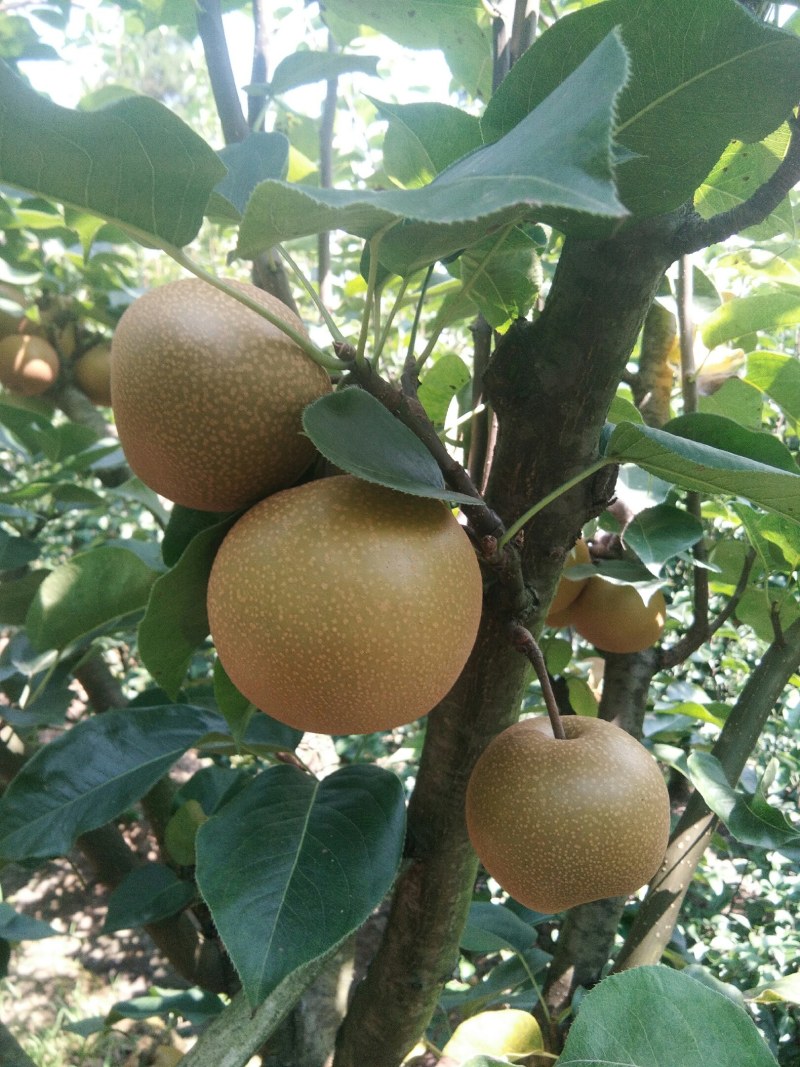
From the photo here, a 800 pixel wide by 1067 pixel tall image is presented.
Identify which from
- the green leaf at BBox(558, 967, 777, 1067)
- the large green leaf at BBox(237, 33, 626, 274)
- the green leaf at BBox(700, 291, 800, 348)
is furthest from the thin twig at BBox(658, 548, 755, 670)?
the large green leaf at BBox(237, 33, 626, 274)

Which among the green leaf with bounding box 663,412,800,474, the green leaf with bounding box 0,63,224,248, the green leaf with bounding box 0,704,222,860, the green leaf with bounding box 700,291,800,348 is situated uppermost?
the green leaf with bounding box 0,63,224,248

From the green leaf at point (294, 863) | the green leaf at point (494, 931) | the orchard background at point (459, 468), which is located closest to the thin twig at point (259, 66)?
the orchard background at point (459, 468)

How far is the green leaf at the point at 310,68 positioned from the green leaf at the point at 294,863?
719 mm

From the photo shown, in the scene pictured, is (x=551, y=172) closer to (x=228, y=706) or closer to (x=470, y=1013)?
(x=228, y=706)

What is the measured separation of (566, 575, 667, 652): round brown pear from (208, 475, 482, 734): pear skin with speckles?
1.61ft

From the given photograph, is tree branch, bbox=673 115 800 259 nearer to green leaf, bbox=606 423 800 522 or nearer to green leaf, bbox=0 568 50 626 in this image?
green leaf, bbox=606 423 800 522

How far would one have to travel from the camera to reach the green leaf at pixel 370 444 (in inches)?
14.6

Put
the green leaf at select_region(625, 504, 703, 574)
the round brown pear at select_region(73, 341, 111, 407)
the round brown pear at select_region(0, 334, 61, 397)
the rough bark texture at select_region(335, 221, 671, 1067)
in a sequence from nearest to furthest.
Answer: the rough bark texture at select_region(335, 221, 671, 1067) → the green leaf at select_region(625, 504, 703, 574) → the round brown pear at select_region(0, 334, 61, 397) → the round brown pear at select_region(73, 341, 111, 407)

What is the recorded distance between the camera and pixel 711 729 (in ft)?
6.14

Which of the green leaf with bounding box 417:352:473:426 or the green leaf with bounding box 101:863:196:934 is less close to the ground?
the green leaf with bounding box 417:352:473:426

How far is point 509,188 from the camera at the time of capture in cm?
27

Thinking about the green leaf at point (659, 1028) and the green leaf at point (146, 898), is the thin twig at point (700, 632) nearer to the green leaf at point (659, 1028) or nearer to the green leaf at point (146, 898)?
the green leaf at point (659, 1028)

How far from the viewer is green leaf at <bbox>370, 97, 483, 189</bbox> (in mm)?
528

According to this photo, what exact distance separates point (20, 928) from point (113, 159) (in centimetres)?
89
